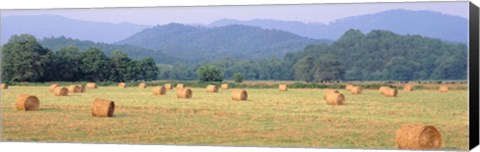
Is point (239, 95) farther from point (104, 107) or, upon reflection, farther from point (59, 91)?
point (59, 91)

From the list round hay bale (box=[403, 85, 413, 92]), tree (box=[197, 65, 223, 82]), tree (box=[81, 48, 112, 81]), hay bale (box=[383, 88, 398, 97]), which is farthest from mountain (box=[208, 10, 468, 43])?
tree (box=[81, 48, 112, 81])

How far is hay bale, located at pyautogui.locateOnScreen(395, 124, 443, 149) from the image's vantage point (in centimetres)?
1512

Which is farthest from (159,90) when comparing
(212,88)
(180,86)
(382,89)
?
(382,89)

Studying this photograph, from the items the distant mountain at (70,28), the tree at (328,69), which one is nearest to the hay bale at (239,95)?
the tree at (328,69)

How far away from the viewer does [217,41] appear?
57.7 ft

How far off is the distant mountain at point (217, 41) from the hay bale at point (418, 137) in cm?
224

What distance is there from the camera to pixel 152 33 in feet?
57.9

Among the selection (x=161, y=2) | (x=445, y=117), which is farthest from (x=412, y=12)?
(x=161, y=2)

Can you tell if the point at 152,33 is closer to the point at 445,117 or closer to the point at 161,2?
the point at 161,2

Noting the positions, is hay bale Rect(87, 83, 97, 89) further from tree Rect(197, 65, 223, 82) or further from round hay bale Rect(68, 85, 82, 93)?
tree Rect(197, 65, 223, 82)

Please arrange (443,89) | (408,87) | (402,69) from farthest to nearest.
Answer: (408,87)
(402,69)
(443,89)

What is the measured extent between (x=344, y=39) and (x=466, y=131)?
93.7 inches

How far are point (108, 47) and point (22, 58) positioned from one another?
1.45 meters

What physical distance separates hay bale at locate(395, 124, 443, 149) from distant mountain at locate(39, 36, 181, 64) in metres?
3.95
